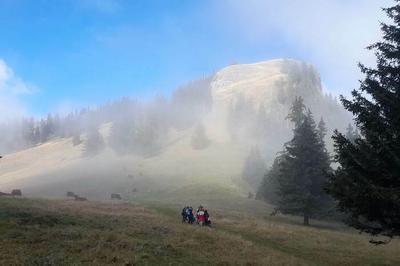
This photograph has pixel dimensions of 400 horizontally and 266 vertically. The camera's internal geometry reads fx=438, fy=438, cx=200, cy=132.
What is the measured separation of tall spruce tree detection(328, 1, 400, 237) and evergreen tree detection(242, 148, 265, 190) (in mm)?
88335

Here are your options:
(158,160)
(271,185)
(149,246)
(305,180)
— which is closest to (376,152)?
(149,246)

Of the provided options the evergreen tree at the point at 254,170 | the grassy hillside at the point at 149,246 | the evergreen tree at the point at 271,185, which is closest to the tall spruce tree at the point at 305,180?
the grassy hillside at the point at 149,246

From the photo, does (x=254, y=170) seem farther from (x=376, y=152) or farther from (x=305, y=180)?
(x=376, y=152)

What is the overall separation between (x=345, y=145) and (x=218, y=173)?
3770 inches

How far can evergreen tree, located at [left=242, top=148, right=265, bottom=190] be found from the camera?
354 feet

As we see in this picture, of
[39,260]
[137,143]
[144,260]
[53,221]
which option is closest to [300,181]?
[53,221]

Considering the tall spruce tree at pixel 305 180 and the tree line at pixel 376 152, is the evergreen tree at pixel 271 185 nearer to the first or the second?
the tall spruce tree at pixel 305 180

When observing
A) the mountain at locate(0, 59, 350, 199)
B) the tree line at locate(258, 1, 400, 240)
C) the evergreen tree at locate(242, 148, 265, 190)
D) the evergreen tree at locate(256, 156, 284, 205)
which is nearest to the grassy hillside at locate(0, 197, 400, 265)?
the tree line at locate(258, 1, 400, 240)

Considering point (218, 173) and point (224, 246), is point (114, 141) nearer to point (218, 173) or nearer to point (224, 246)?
point (218, 173)

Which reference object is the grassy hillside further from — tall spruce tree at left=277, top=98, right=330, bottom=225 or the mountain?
the mountain

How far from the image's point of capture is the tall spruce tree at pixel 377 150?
56.2 feet

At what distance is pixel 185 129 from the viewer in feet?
625

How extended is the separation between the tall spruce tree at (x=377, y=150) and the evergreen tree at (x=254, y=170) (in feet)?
290

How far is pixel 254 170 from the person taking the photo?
111 metres
